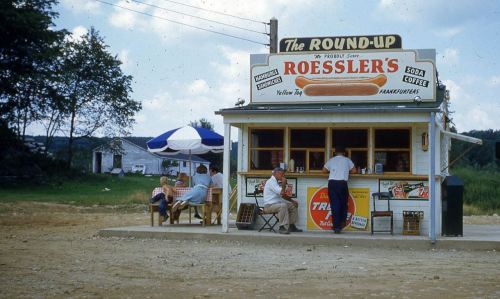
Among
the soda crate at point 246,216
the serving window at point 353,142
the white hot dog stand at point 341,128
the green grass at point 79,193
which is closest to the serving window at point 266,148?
the white hot dog stand at point 341,128

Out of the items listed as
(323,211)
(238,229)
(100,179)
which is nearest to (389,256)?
(323,211)

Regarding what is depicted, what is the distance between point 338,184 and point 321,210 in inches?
39.7

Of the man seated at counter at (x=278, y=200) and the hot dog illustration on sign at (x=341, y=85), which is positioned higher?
the hot dog illustration on sign at (x=341, y=85)

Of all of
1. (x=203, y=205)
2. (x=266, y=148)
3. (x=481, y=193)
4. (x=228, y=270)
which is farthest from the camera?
(x=481, y=193)

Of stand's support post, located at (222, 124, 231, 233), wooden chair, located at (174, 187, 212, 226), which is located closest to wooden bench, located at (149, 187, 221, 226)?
wooden chair, located at (174, 187, 212, 226)

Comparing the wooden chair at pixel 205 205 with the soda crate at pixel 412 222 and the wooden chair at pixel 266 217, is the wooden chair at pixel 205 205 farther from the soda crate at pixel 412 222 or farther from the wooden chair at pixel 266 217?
the soda crate at pixel 412 222

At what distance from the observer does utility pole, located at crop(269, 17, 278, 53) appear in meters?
24.2

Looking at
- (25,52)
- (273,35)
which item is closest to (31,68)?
(25,52)

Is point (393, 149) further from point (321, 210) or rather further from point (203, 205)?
point (203, 205)

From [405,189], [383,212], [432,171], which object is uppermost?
[432,171]

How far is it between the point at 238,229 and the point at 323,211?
182 centimetres

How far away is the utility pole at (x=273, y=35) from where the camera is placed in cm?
2423

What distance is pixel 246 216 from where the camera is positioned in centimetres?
1520

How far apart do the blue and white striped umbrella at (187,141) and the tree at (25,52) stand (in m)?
23.2
